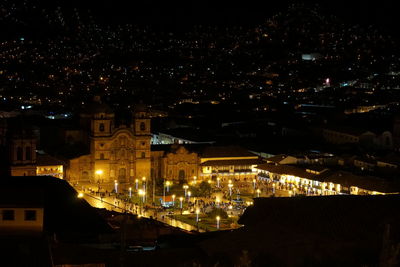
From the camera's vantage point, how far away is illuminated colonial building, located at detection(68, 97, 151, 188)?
42.7m

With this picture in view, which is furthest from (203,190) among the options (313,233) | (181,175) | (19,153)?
(313,233)

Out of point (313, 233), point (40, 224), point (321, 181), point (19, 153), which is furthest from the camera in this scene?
point (321, 181)

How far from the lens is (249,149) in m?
50.7

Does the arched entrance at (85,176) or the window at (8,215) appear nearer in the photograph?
the window at (8,215)

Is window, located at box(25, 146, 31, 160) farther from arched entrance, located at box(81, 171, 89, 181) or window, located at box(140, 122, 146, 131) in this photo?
window, located at box(140, 122, 146, 131)

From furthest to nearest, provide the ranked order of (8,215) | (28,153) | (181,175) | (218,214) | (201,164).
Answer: (201,164) → (181,175) → (28,153) → (218,214) → (8,215)

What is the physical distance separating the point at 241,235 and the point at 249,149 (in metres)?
31.3

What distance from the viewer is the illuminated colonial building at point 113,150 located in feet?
140

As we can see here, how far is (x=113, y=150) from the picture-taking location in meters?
43.5

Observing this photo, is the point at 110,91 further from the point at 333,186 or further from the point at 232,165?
the point at 333,186

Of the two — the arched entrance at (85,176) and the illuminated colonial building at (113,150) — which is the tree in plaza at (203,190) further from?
the arched entrance at (85,176)

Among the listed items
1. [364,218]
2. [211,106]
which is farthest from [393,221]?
[211,106]

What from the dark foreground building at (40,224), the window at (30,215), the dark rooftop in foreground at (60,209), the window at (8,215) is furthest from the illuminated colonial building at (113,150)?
the window at (8,215)

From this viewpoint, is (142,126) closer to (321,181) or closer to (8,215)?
(321,181)
